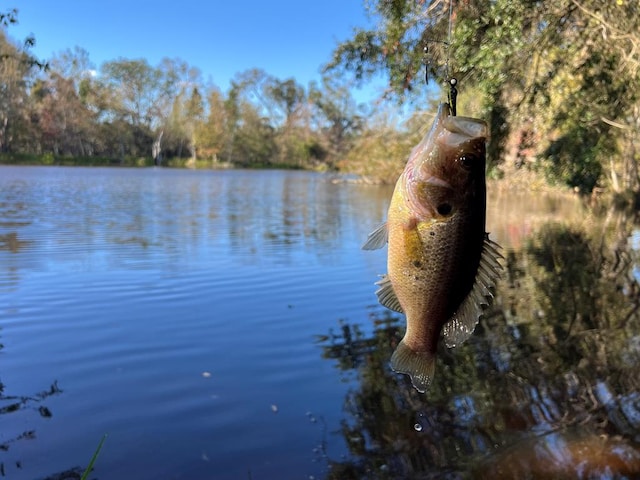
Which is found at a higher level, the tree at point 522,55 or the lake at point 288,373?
the tree at point 522,55

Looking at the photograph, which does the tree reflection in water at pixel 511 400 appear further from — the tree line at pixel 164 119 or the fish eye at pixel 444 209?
the tree line at pixel 164 119

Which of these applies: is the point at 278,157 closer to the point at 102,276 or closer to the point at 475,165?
the point at 102,276

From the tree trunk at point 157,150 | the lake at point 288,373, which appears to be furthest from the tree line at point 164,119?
the lake at point 288,373

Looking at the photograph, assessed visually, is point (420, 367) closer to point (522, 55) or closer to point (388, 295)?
point (388, 295)

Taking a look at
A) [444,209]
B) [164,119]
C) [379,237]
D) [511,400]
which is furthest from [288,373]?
[164,119]

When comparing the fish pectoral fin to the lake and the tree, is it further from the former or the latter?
the tree

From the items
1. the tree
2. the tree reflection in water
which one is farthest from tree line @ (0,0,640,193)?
the tree reflection in water

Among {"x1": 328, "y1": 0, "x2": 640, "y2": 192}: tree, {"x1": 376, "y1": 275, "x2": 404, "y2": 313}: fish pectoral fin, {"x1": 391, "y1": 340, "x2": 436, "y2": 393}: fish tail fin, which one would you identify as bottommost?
{"x1": 391, "y1": 340, "x2": 436, "y2": 393}: fish tail fin
